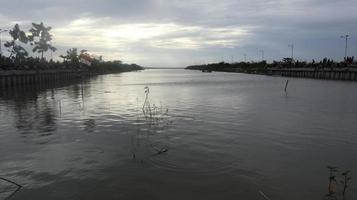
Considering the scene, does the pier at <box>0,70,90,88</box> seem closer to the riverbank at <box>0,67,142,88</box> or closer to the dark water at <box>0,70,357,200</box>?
the riverbank at <box>0,67,142,88</box>

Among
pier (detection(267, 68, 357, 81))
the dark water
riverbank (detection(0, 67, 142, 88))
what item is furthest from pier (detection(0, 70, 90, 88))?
pier (detection(267, 68, 357, 81))

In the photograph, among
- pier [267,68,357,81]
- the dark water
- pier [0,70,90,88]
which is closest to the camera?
the dark water

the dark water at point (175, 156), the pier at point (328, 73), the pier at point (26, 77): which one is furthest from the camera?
the pier at point (328, 73)

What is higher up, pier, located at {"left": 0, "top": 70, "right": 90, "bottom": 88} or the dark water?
pier, located at {"left": 0, "top": 70, "right": 90, "bottom": 88}

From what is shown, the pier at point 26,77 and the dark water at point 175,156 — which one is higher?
the pier at point 26,77

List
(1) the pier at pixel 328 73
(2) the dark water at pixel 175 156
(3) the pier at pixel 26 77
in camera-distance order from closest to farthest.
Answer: (2) the dark water at pixel 175 156
(3) the pier at pixel 26 77
(1) the pier at pixel 328 73

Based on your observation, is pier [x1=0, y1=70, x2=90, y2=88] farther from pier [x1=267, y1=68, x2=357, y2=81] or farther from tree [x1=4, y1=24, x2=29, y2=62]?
pier [x1=267, y1=68, x2=357, y2=81]

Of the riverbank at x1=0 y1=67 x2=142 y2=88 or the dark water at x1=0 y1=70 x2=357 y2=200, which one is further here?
the riverbank at x1=0 y1=67 x2=142 y2=88

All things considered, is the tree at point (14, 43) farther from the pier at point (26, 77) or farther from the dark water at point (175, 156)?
the dark water at point (175, 156)

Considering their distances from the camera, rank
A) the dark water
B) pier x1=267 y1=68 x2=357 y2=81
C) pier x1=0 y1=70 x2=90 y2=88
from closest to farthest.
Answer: the dark water, pier x1=0 y1=70 x2=90 y2=88, pier x1=267 y1=68 x2=357 y2=81

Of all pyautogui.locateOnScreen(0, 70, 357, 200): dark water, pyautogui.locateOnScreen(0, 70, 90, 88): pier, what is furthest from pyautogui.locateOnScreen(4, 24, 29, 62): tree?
pyautogui.locateOnScreen(0, 70, 357, 200): dark water

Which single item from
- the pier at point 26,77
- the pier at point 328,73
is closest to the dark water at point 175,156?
the pier at point 26,77

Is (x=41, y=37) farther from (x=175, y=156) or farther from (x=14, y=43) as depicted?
(x=175, y=156)

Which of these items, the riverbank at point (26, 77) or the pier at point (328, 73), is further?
the pier at point (328, 73)
